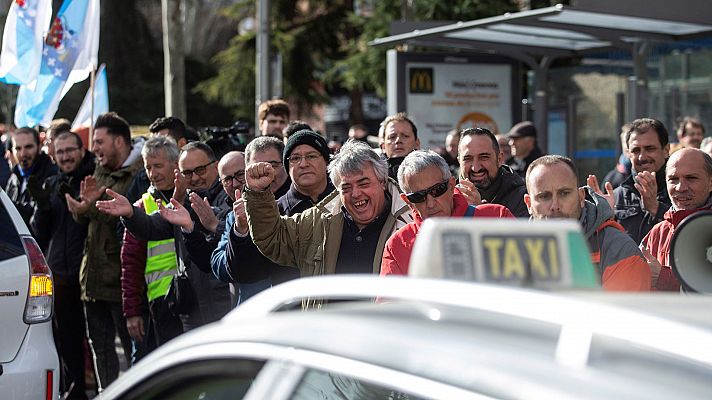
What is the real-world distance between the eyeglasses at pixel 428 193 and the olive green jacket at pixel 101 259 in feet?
11.2

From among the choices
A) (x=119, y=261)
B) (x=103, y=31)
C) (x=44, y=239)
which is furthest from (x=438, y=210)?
(x=103, y=31)

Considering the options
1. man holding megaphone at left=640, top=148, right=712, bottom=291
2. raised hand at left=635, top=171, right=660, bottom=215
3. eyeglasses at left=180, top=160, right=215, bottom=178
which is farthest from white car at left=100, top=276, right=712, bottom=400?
eyeglasses at left=180, top=160, right=215, bottom=178

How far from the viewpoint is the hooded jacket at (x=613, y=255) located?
14.3ft

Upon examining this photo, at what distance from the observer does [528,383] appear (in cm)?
154

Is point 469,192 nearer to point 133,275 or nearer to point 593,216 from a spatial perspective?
point 593,216

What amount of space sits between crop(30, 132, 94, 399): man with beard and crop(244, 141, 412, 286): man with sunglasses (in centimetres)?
339

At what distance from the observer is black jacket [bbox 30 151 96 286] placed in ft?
27.1

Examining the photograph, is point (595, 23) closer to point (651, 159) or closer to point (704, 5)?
point (704, 5)

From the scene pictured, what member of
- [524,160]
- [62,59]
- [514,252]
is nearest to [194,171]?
[524,160]

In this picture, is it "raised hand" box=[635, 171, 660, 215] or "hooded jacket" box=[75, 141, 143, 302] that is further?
"hooded jacket" box=[75, 141, 143, 302]

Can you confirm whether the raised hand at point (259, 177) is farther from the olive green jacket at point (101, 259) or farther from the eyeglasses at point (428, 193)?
the olive green jacket at point (101, 259)

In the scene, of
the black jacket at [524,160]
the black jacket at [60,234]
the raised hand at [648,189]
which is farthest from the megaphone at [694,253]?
the black jacket at [524,160]

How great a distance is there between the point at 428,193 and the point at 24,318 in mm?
1976

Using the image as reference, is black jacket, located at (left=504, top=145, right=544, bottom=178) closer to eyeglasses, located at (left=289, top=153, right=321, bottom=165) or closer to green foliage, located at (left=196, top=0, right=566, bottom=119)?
eyeglasses, located at (left=289, top=153, right=321, bottom=165)
